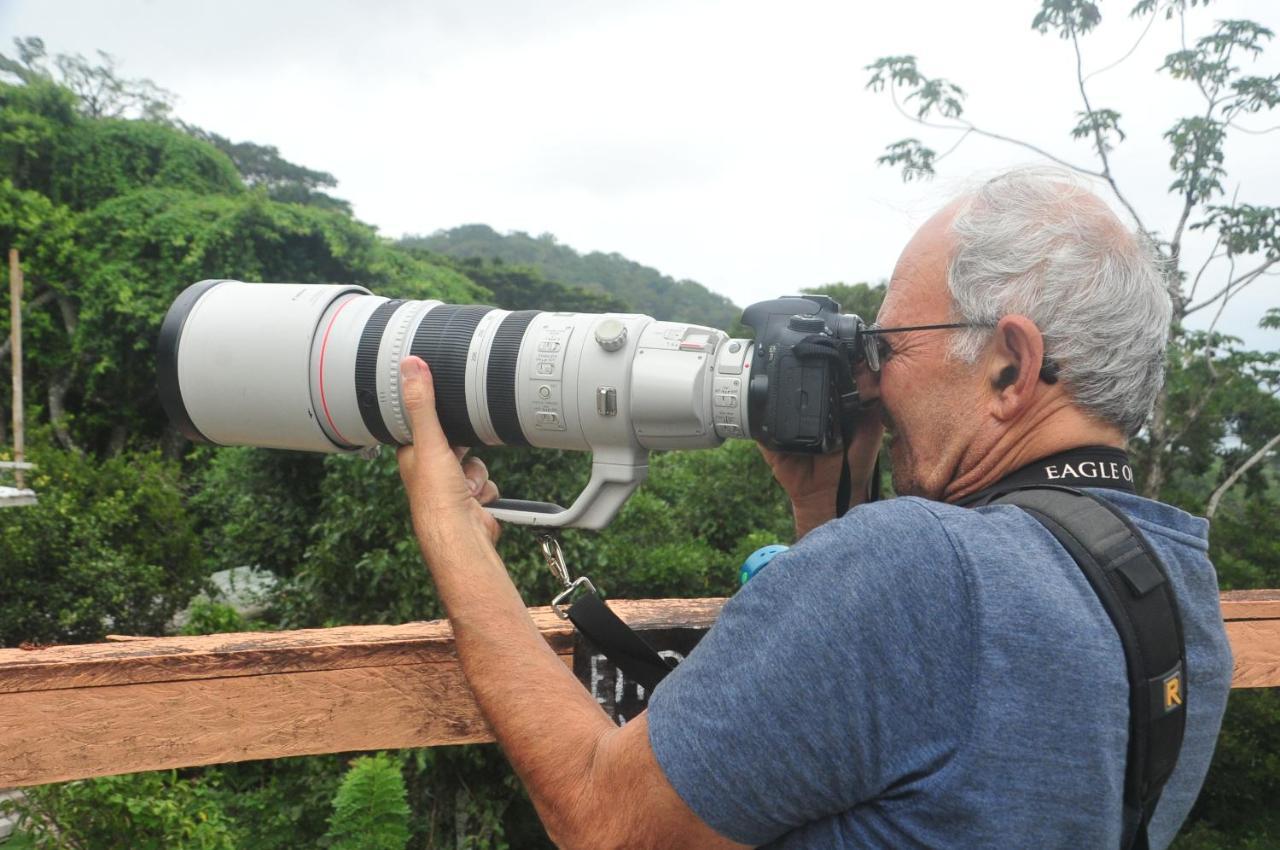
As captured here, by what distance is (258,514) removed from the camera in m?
5.19

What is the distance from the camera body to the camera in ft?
3.87

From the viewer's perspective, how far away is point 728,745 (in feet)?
2.57

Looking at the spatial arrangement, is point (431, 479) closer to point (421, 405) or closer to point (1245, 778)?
point (421, 405)

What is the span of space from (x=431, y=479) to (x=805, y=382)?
53 cm

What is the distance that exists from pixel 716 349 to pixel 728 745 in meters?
0.66

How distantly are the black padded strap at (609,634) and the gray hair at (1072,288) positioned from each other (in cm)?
57

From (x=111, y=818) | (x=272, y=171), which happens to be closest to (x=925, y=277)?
(x=111, y=818)

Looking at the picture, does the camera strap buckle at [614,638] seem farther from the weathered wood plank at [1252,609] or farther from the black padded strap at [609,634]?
the weathered wood plank at [1252,609]

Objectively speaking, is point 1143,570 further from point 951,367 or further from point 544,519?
point 544,519

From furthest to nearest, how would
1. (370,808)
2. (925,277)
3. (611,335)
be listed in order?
(370,808)
(611,335)
(925,277)

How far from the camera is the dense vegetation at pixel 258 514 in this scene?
2.79 meters

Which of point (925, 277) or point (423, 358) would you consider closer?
point (925, 277)

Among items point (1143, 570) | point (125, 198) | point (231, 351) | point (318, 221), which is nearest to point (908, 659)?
point (1143, 570)

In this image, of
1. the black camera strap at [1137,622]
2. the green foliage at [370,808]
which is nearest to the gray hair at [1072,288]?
the black camera strap at [1137,622]
